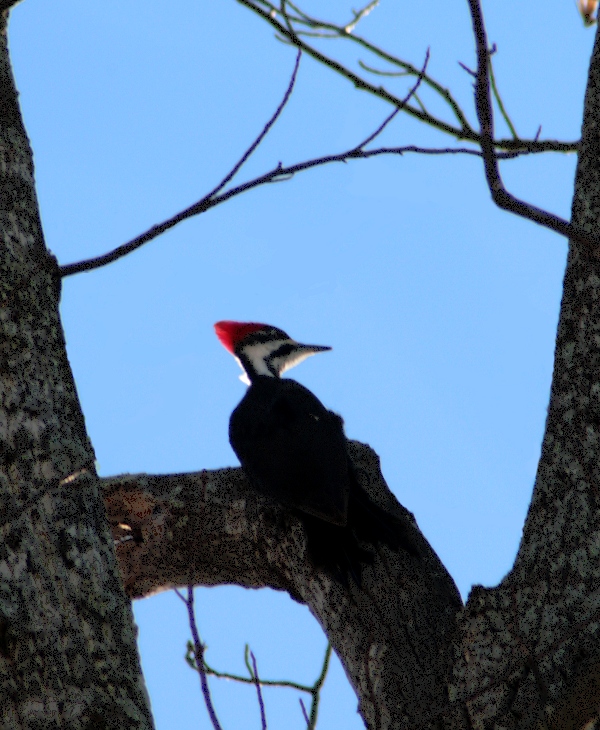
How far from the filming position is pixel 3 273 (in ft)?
6.52

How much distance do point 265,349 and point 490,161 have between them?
10.5 ft

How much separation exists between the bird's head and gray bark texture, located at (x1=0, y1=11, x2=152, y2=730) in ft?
8.71

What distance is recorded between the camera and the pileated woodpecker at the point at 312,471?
282 cm

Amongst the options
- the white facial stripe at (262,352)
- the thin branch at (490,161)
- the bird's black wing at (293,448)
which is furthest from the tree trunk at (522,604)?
the white facial stripe at (262,352)

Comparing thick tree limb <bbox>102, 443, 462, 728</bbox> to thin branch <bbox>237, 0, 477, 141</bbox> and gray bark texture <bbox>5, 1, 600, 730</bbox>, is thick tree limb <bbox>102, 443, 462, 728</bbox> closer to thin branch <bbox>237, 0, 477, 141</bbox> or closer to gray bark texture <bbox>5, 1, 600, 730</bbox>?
gray bark texture <bbox>5, 1, 600, 730</bbox>

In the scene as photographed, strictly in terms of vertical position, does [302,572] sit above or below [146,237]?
below

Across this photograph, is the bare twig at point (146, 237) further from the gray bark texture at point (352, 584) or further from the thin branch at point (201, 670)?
the thin branch at point (201, 670)

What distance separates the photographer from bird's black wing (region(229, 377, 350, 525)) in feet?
9.65

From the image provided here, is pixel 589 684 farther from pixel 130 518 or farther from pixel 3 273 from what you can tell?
pixel 130 518

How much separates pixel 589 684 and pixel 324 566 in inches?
42.6

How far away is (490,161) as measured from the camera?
1.61 metres

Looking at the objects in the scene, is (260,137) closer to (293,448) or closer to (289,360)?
(293,448)

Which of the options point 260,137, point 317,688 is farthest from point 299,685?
point 260,137

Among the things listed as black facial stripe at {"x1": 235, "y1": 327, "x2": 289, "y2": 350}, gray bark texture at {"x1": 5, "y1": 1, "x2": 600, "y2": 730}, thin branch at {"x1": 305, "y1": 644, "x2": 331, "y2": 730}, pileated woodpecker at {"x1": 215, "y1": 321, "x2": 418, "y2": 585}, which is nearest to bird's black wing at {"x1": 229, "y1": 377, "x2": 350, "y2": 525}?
pileated woodpecker at {"x1": 215, "y1": 321, "x2": 418, "y2": 585}
